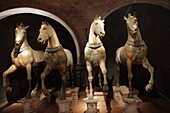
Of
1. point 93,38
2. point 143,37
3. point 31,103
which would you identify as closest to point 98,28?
point 93,38

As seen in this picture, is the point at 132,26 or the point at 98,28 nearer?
the point at 132,26

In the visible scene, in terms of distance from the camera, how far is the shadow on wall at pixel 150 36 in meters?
6.79

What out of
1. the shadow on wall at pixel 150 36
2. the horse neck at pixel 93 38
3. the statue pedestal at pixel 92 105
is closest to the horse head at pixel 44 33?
the horse neck at pixel 93 38

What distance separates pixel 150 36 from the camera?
700cm

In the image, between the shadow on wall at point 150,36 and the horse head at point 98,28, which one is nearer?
the horse head at point 98,28

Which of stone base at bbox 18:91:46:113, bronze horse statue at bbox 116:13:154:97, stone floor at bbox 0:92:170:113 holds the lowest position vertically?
stone floor at bbox 0:92:170:113

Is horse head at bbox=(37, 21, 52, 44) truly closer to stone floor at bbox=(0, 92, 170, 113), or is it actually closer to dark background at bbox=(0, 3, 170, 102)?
stone floor at bbox=(0, 92, 170, 113)

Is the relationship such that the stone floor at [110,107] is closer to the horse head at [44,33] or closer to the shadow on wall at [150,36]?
the shadow on wall at [150,36]

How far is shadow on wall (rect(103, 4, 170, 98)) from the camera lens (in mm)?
6793

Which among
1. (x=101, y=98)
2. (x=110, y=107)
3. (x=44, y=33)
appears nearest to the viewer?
(x=44, y=33)

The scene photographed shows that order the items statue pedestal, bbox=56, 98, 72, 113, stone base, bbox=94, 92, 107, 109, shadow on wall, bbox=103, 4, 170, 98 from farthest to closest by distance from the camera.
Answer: shadow on wall, bbox=103, 4, 170, 98 → stone base, bbox=94, 92, 107, 109 → statue pedestal, bbox=56, 98, 72, 113

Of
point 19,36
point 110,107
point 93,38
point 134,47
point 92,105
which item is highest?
point 19,36

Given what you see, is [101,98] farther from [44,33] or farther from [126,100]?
[44,33]

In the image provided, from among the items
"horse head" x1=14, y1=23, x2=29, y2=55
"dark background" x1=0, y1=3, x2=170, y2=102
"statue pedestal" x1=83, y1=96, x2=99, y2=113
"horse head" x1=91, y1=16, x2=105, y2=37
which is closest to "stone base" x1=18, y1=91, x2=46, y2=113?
"horse head" x1=14, y1=23, x2=29, y2=55
